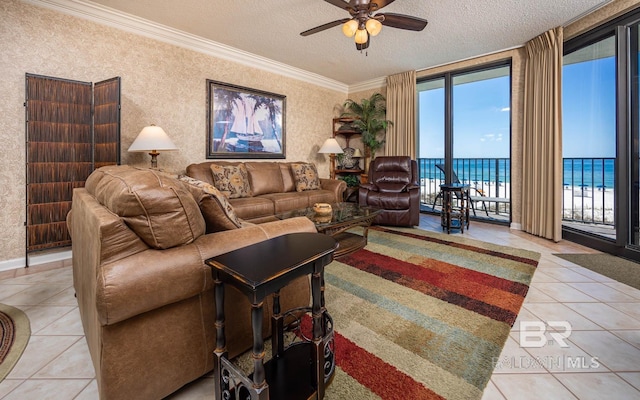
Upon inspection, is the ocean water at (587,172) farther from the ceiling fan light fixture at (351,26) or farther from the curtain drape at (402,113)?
the ceiling fan light fixture at (351,26)

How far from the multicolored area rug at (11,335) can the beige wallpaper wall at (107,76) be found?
126 centimetres

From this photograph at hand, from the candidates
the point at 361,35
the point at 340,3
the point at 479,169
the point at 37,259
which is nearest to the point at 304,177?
the point at 361,35

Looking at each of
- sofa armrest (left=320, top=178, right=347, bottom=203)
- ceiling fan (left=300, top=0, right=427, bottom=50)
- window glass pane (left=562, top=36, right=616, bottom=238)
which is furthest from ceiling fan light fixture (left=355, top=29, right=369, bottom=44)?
window glass pane (left=562, top=36, right=616, bottom=238)

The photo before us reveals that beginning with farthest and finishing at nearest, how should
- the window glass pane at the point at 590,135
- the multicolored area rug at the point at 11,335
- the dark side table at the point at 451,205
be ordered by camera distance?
the dark side table at the point at 451,205, the window glass pane at the point at 590,135, the multicolored area rug at the point at 11,335

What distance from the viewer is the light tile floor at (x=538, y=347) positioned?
3.93 ft

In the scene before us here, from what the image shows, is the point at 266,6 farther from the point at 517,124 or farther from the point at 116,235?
the point at 517,124

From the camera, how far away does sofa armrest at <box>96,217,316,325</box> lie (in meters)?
0.91

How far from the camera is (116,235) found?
0.99 m

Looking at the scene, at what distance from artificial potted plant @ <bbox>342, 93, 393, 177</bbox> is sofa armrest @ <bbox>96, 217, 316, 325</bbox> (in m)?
4.70

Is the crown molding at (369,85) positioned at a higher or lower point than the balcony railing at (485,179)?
higher

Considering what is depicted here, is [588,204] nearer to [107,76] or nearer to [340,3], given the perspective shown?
[340,3]

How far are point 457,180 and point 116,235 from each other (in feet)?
17.1

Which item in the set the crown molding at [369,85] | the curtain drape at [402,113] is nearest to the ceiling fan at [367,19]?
the curtain drape at [402,113]

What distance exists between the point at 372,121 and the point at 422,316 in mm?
4353
